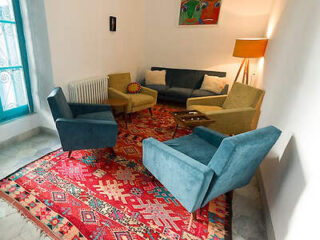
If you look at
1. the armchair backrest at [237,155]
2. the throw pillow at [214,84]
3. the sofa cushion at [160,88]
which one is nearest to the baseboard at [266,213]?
the armchair backrest at [237,155]

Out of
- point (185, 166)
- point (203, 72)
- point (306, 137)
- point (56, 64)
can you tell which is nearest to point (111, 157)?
point (185, 166)

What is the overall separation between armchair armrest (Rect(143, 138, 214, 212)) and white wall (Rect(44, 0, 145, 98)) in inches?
74.0

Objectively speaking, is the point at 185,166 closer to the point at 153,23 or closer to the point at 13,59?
the point at 13,59

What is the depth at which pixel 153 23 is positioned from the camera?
4523 mm

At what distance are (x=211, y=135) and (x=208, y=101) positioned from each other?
1451 mm

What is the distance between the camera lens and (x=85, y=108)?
8.36ft

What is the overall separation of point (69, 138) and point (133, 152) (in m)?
0.81

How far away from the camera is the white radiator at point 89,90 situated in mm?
2781

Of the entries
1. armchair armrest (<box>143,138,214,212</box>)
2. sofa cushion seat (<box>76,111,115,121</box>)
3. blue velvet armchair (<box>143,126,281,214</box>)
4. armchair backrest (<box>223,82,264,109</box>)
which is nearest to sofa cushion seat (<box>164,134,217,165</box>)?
blue velvet armchair (<box>143,126,281,214</box>)

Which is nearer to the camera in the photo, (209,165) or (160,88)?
(209,165)

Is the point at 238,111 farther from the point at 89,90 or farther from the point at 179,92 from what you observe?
the point at 89,90

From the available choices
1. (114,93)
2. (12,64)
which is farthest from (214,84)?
(12,64)

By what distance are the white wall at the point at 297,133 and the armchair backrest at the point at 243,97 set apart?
1.91 ft

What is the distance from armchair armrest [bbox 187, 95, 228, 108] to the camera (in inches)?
126
